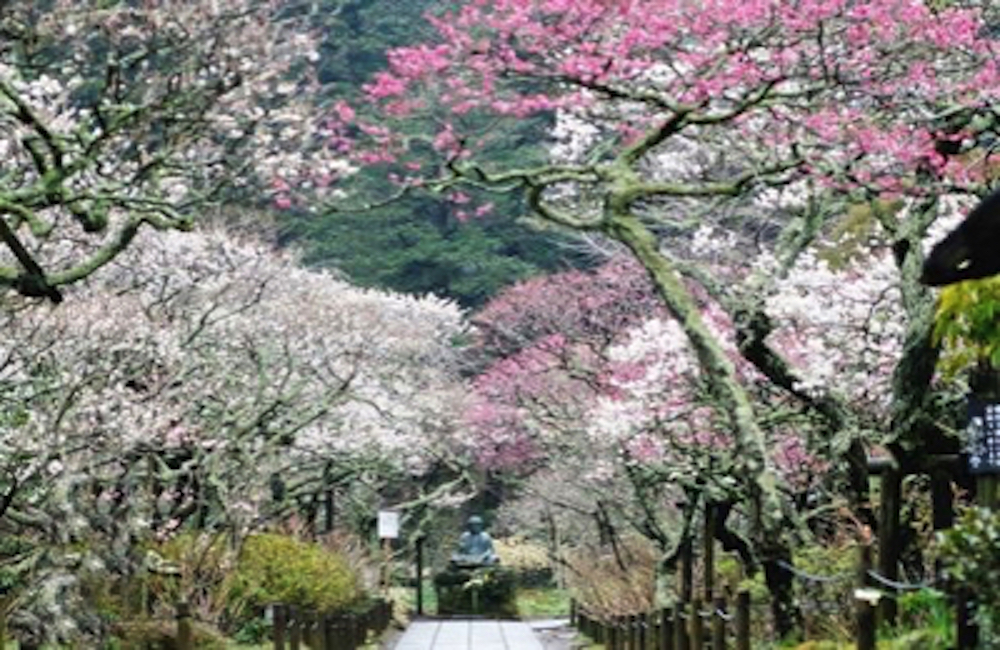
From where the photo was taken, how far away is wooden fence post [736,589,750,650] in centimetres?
911

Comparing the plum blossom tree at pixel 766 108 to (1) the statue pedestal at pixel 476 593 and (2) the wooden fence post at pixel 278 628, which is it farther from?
(1) the statue pedestal at pixel 476 593

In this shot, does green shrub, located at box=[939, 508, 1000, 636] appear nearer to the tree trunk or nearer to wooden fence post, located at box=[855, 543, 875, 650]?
wooden fence post, located at box=[855, 543, 875, 650]

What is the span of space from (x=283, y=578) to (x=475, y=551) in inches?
513

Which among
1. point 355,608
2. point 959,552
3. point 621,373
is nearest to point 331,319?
point 355,608

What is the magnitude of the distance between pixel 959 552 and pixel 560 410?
767 inches

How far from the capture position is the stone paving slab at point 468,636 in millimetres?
21469

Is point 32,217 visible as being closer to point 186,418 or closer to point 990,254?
point 990,254

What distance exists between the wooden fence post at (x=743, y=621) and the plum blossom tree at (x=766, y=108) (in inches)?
65.9

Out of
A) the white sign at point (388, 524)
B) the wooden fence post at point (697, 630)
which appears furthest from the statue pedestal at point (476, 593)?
the wooden fence post at point (697, 630)

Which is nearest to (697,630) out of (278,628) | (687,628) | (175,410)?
(687,628)

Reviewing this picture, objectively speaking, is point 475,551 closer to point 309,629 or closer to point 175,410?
point 175,410

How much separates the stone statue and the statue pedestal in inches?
5.9

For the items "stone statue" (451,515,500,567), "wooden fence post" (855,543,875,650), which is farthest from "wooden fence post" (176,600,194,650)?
"stone statue" (451,515,500,567)

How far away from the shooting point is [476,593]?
31.1 meters
